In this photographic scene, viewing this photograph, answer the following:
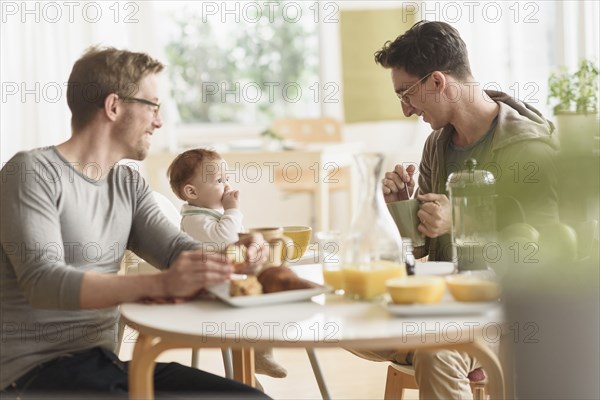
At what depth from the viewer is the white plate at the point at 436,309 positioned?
152 cm

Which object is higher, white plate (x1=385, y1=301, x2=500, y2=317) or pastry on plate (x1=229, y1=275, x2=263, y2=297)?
pastry on plate (x1=229, y1=275, x2=263, y2=297)

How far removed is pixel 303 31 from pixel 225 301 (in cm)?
468

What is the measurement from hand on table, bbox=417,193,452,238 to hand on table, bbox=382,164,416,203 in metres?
0.23

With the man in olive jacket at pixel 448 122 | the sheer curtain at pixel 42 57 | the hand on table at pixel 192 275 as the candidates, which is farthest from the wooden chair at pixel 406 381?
the sheer curtain at pixel 42 57

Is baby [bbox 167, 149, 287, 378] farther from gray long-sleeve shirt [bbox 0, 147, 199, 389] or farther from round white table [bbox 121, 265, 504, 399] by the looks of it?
round white table [bbox 121, 265, 504, 399]

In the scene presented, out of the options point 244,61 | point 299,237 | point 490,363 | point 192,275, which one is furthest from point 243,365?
point 244,61

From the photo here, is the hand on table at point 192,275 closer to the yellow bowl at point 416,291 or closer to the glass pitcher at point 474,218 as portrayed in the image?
the yellow bowl at point 416,291

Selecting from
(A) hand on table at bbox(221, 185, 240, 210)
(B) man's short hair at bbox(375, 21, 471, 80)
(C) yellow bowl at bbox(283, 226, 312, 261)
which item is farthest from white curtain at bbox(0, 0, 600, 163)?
(C) yellow bowl at bbox(283, 226, 312, 261)

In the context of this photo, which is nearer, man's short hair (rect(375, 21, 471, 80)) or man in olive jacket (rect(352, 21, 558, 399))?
man in olive jacket (rect(352, 21, 558, 399))

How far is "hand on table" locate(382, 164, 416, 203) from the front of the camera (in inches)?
88.2

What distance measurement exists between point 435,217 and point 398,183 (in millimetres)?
282

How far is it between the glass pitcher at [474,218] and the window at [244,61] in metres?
4.31

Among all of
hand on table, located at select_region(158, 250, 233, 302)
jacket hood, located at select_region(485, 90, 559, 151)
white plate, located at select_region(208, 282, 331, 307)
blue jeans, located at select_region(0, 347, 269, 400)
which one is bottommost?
blue jeans, located at select_region(0, 347, 269, 400)

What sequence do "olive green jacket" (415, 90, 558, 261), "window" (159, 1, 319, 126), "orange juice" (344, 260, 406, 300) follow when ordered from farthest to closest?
"window" (159, 1, 319, 126) → "olive green jacket" (415, 90, 558, 261) → "orange juice" (344, 260, 406, 300)
